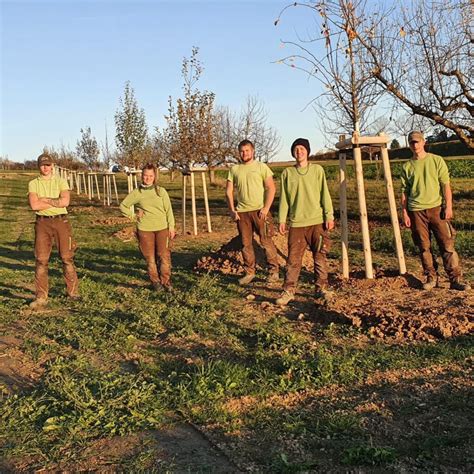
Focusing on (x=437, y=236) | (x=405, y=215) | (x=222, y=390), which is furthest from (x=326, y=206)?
(x=222, y=390)

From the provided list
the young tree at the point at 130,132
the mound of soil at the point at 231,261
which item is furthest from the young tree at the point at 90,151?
the mound of soil at the point at 231,261

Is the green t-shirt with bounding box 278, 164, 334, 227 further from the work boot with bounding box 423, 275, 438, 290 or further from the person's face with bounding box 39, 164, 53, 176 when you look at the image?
the person's face with bounding box 39, 164, 53, 176

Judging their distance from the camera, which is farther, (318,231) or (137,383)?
(318,231)

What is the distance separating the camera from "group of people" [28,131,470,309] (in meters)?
6.49

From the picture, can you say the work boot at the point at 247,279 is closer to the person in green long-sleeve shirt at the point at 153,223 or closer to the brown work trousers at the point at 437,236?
the person in green long-sleeve shirt at the point at 153,223

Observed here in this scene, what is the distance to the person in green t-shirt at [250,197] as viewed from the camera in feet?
24.6

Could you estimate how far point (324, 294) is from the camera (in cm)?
645

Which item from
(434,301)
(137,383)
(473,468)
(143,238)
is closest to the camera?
(473,468)

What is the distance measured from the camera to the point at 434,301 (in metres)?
5.89

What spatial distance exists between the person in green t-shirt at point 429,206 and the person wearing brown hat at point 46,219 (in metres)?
4.52

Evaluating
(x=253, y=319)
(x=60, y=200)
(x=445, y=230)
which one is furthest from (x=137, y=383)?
(x=445, y=230)

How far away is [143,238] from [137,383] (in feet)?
12.3

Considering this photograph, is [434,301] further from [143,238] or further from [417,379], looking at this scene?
[143,238]

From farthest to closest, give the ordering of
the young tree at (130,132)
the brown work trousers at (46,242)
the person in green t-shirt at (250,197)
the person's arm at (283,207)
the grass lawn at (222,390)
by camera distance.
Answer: the young tree at (130,132) → the person in green t-shirt at (250,197) → the brown work trousers at (46,242) → the person's arm at (283,207) → the grass lawn at (222,390)
